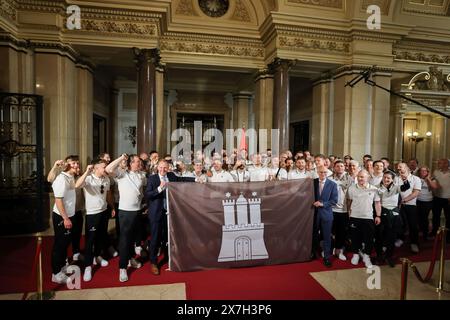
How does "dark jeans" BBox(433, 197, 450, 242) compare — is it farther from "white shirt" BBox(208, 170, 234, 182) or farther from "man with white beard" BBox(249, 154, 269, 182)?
"white shirt" BBox(208, 170, 234, 182)

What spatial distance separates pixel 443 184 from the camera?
235 inches

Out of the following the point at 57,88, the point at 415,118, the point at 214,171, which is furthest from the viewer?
the point at 415,118

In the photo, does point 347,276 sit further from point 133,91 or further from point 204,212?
point 133,91

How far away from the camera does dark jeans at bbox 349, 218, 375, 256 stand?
4.59m

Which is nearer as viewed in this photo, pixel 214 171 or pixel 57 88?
pixel 214 171

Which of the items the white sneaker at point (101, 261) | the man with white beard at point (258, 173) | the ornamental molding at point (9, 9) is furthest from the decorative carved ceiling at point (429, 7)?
the ornamental molding at point (9, 9)

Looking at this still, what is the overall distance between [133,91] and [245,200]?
10.9 meters

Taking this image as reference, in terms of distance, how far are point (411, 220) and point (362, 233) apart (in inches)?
64.5

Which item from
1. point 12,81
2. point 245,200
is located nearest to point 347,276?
point 245,200

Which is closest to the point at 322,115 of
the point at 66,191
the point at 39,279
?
the point at 66,191

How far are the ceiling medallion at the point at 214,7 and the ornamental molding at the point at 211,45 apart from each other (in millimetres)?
913

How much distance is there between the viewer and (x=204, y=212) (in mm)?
4285

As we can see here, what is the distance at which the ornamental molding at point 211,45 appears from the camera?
367 inches

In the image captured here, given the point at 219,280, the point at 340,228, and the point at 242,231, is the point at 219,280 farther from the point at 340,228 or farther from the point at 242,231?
the point at 340,228
